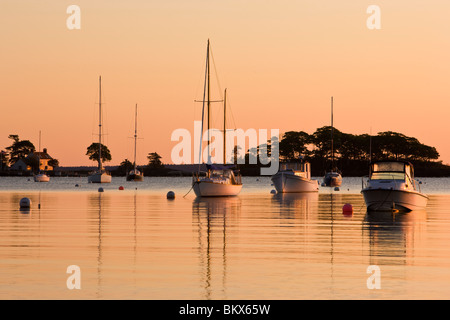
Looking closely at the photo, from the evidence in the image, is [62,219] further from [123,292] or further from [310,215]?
[123,292]

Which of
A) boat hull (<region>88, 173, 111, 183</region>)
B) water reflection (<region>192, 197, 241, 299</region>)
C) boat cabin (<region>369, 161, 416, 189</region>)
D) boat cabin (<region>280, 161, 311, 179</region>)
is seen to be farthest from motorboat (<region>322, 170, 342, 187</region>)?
water reflection (<region>192, 197, 241, 299</region>)

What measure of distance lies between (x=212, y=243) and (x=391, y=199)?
2014cm

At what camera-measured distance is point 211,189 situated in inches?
2657

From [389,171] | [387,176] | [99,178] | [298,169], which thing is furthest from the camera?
[99,178]

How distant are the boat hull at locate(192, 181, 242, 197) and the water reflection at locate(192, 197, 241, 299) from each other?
1758 centimetres

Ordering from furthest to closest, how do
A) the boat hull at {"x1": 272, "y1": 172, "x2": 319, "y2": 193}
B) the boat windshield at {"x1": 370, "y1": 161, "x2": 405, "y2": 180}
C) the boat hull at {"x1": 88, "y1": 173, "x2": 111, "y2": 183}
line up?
1. the boat hull at {"x1": 88, "y1": 173, "x2": 111, "y2": 183}
2. the boat hull at {"x1": 272, "y1": 172, "x2": 319, "y2": 193}
3. the boat windshield at {"x1": 370, "y1": 161, "x2": 405, "y2": 180}

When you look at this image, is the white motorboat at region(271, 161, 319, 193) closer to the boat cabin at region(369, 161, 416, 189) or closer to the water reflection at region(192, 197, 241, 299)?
the boat cabin at region(369, 161, 416, 189)

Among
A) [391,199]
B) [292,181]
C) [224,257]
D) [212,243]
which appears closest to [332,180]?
[292,181]

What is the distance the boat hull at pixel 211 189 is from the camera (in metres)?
66.6

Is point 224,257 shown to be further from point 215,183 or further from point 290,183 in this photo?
point 290,183

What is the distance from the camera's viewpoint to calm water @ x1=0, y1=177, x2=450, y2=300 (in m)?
16.9

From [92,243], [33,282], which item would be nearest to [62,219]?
[92,243]

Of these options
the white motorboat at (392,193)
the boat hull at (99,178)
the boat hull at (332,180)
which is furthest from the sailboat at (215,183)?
the boat hull at (99,178)

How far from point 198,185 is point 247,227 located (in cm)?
3234
